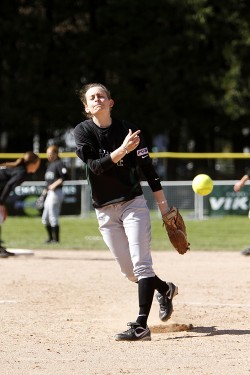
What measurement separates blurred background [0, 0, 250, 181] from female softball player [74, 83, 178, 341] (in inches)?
754

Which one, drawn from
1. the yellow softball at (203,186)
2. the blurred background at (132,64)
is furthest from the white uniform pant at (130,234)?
the blurred background at (132,64)

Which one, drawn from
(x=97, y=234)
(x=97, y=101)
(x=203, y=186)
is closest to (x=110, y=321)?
(x=97, y=101)

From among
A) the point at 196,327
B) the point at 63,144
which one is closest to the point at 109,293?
the point at 196,327

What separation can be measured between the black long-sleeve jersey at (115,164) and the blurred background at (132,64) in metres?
19.2

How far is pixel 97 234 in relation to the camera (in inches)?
718

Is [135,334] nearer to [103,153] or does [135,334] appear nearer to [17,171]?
[103,153]

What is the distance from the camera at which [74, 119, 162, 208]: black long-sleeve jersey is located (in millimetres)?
6625

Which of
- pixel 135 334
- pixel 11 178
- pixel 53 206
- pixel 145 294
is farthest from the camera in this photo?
pixel 53 206

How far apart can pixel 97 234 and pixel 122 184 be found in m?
11.6

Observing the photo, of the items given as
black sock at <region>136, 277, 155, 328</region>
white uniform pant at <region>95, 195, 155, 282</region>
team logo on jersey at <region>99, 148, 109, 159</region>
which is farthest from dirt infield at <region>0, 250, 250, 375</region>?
team logo on jersey at <region>99, 148, 109, 159</region>

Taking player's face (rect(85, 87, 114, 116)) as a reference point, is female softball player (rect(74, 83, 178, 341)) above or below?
below

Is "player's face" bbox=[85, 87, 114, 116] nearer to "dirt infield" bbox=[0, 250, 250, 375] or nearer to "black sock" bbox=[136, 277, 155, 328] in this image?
"black sock" bbox=[136, 277, 155, 328]

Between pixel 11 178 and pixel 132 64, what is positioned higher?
pixel 132 64

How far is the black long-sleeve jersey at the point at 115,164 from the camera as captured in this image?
6.62m
